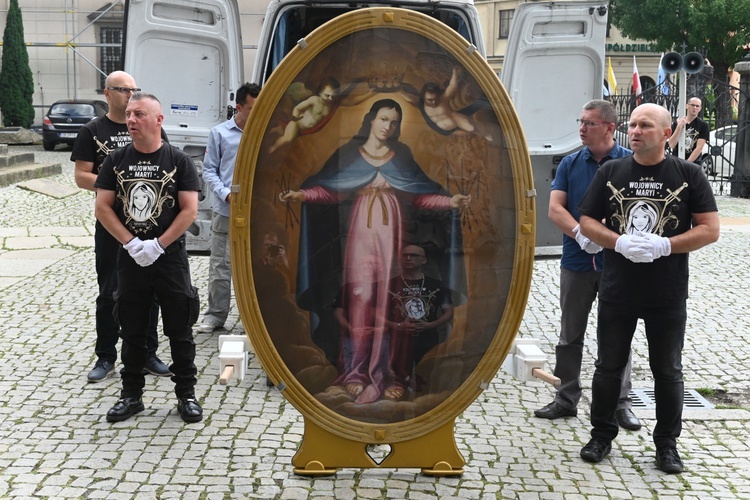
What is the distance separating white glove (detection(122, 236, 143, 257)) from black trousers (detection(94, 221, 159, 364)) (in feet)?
3.00

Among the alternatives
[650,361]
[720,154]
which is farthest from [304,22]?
[720,154]

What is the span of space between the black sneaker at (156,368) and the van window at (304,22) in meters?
2.32

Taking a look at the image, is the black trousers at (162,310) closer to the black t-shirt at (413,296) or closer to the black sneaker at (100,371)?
the black sneaker at (100,371)

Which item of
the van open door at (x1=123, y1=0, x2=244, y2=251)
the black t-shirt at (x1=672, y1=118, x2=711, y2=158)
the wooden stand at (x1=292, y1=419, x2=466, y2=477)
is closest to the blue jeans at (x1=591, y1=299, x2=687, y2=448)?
the wooden stand at (x1=292, y1=419, x2=466, y2=477)

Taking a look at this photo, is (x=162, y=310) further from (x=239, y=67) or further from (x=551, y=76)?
(x=551, y=76)

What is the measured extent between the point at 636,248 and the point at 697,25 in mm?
37527

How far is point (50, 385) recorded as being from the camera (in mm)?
6523

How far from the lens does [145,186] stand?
5.68 meters

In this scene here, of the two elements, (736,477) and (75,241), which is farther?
(75,241)

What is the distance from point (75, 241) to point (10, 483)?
8.22 meters

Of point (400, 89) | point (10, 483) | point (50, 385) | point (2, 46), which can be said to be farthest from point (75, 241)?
point (2, 46)

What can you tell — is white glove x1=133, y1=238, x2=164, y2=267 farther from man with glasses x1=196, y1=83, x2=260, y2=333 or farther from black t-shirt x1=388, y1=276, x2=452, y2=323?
black t-shirt x1=388, y1=276, x2=452, y2=323

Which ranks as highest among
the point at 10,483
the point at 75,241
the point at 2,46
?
the point at 2,46

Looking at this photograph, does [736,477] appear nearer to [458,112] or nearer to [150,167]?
[458,112]
